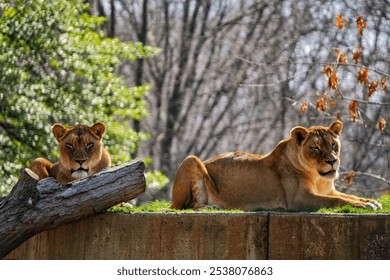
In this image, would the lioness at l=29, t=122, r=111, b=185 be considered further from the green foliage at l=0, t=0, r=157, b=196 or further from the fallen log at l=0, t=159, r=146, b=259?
the green foliage at l=0, t=0, r=157, b=196

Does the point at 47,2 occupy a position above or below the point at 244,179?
above

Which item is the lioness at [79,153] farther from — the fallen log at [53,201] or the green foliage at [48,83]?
the green foliage at [48,83]

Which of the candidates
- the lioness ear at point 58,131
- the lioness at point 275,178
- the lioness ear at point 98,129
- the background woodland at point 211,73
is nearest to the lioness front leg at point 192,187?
the lioness at point 275,178

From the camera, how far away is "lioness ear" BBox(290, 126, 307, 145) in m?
8.74

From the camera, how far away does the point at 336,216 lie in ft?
25.9

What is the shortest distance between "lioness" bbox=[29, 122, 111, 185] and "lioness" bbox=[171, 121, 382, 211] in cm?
81

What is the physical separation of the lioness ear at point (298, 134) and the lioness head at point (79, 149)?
1844 mm

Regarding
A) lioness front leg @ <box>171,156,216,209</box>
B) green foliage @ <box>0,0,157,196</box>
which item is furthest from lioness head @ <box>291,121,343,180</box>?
green foliage @ <box>0,0,157,196</box>

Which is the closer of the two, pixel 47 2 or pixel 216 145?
pixel 47 2

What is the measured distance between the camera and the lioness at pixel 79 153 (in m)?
8.80
